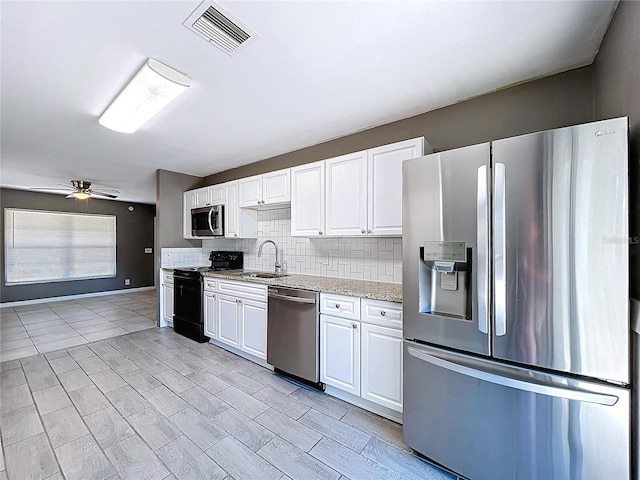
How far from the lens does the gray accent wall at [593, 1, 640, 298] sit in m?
1.18

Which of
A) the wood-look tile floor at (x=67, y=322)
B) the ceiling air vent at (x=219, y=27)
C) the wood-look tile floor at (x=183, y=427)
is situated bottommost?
the wood-look tile floor at (x=67, y=322)

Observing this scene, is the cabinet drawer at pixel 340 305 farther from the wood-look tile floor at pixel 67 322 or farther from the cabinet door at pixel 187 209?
the wood-look tile floor at pixel 67 322

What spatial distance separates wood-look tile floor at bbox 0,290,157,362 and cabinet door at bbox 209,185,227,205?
2186 mm

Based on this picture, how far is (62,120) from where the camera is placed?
2.58 metres

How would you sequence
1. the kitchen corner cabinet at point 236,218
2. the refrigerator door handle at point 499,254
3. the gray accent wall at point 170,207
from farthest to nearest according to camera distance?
1. the gray accent wall at point 170,207
2. the kitchen corner cabinet at point 236,218
3. the refrigerator door handle at point 499,254

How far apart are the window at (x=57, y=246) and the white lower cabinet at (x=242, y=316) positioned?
17.3 ft

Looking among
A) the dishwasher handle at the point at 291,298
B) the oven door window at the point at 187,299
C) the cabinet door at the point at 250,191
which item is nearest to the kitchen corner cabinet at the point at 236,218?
the cabinet door at the point at 250,191

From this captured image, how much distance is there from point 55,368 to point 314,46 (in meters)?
3.89

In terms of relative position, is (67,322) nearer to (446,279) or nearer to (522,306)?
(446,279)

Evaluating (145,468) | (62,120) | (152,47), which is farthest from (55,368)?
(152,47)

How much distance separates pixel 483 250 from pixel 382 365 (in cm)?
113

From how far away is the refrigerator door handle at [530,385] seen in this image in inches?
45.4

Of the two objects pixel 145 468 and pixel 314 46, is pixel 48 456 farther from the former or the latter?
pixel 314 46

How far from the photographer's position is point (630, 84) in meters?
1.26
